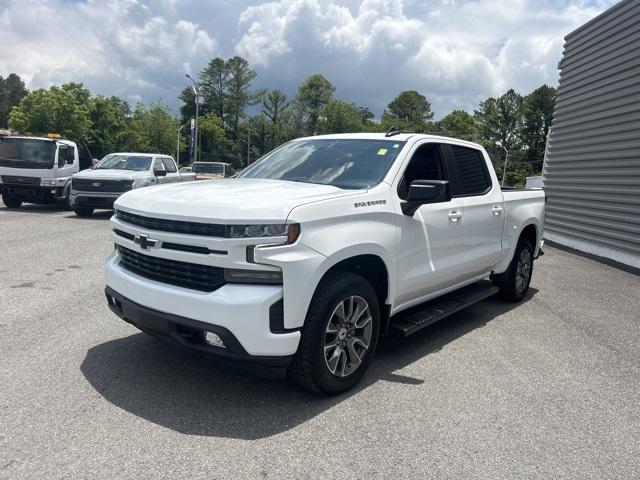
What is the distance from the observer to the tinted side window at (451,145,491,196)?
4977 mm

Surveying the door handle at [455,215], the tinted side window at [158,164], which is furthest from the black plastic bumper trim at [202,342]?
the tinted side window at [158,164]

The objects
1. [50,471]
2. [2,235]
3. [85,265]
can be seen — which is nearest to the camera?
[50,471]

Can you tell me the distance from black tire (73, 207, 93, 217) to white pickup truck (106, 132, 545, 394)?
10095mm

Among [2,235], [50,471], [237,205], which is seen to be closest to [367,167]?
[237,205]

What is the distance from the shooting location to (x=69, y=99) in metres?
52.7

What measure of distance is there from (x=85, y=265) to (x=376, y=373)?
525 cm

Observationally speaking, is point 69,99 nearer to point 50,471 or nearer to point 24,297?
point 24,297

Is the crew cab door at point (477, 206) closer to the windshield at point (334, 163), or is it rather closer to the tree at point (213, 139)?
the windshield at point (334, 163)

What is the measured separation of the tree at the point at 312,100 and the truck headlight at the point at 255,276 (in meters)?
87.1

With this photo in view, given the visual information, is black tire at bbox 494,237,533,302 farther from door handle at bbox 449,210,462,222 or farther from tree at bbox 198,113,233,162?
tree at bbox 198,113,233,162

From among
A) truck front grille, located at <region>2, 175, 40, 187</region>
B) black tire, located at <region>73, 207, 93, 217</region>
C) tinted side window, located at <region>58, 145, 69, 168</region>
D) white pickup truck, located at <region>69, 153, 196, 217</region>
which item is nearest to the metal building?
white pickup truck, located at <region>69, 153, 196, 217</region>

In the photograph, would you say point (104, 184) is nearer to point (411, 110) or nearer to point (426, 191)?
point (426, 191)

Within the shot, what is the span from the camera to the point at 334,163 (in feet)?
14.3

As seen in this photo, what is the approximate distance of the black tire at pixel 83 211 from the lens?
527 inches
